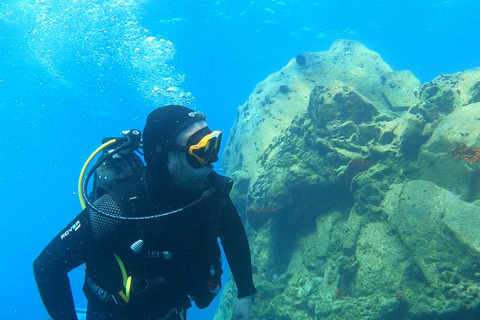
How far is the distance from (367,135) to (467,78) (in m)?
3.56

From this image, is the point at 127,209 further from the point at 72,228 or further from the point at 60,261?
the point at 60,261

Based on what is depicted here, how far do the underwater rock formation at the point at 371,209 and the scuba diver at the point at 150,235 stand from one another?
4.58m

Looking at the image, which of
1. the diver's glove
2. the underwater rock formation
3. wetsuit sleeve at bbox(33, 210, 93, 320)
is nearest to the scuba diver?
wetsuit sleeve at bbox(33, 210, 93, 320)

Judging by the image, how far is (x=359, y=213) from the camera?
656cm

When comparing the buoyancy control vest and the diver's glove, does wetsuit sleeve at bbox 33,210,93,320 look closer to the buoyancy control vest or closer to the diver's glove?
the buoyancy control vest

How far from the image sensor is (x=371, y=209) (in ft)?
20.3

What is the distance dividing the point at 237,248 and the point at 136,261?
44.0 inches

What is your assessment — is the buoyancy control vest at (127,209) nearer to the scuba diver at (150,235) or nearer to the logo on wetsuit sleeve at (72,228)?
the scuba diver at (150,235)

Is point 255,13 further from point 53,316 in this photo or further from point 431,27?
point 431,27

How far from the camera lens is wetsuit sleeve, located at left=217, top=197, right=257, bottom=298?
279 centimetres

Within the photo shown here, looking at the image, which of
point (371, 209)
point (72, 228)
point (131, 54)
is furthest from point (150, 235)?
point (131, 54)

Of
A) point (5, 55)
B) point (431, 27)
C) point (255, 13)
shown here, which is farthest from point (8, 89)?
point (431, 27)

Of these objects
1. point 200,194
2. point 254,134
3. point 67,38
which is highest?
point 67,38

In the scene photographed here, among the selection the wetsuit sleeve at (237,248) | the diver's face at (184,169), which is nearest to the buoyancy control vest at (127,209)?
the diver's face at (184,169)
